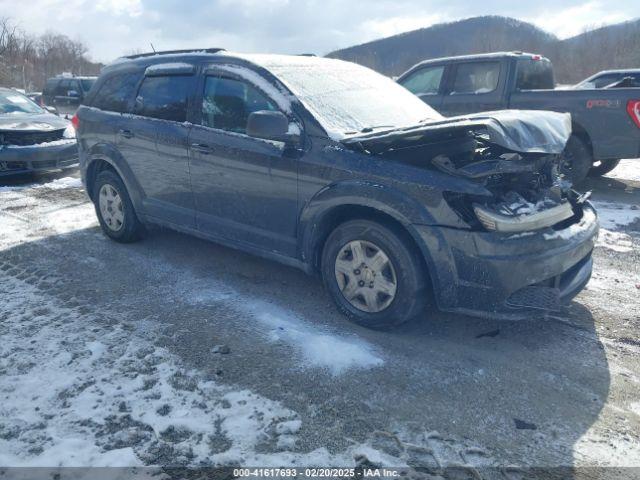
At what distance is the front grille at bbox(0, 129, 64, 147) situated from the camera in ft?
27.2

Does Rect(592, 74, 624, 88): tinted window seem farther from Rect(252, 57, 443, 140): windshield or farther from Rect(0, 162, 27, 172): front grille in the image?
Rect(0, 162, 27, 172): front grille

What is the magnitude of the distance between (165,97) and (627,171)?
8120 mm

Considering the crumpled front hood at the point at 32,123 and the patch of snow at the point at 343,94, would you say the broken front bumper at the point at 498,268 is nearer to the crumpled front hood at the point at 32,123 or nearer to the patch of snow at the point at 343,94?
the patch of snow at the point at 343,94

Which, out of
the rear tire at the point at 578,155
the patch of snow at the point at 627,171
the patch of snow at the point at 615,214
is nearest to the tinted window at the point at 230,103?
the patch of snow at the point at 615,214

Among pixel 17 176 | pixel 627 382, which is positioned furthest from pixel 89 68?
pixel 627 382

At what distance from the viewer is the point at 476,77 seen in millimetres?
8328

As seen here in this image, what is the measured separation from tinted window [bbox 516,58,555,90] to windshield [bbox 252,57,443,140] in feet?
13.0

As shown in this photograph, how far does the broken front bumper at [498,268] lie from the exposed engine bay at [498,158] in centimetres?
9

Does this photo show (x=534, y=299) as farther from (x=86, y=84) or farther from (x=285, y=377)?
(x=86, y=84)

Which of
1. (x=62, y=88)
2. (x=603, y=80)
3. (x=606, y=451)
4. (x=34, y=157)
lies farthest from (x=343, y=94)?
(x=62, y=88)

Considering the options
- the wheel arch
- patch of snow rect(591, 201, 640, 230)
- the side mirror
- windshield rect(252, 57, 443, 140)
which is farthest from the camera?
patch of snow rect(591, 201, 640, 230)

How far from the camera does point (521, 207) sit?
333 cm

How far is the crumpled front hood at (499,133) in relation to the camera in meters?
3.24

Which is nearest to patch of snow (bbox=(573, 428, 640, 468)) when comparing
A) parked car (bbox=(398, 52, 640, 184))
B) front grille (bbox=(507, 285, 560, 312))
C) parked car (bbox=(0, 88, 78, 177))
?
front grille (bbox=(507, 285, 560, 312))
